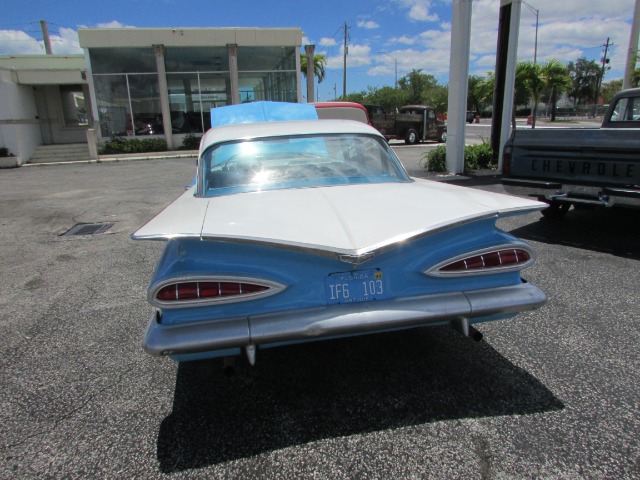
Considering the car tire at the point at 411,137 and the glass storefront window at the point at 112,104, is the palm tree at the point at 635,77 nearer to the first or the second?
the car tire at the point at 411,137

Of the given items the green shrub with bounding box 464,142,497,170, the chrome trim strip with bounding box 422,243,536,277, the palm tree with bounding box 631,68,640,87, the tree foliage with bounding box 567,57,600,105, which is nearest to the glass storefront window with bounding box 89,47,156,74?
the green shrub with bounding box 464,142,497,170

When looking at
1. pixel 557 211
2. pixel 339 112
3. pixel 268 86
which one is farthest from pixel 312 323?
pixel 268 86

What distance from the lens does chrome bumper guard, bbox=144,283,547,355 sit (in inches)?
85.0

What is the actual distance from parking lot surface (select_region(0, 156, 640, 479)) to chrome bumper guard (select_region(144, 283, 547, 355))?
0.53 meters

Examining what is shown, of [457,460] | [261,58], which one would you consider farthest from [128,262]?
[261,58]

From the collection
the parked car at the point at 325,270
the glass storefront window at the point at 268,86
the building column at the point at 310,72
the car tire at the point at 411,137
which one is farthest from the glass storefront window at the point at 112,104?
the parked car at the point at 325,270

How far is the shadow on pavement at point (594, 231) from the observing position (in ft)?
18.1

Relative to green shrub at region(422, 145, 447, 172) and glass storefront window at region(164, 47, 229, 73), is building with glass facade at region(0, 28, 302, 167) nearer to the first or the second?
glass storefront window at region(164, 47, 229, 73)

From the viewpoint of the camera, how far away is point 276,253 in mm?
2234

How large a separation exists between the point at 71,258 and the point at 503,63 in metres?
11.1

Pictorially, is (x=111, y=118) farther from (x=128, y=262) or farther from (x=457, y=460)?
(x=457, y=460)

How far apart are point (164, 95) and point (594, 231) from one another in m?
21.3

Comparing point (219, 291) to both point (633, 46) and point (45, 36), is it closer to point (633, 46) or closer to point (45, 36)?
point (633, 46)

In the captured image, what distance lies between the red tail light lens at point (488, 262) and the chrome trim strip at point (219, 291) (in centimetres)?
85
